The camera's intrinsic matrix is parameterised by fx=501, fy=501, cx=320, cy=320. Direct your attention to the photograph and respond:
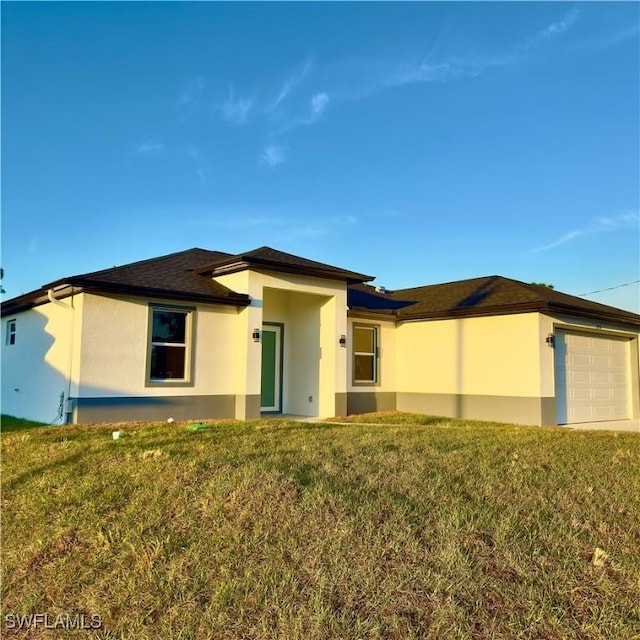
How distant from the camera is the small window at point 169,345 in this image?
11344 millimetres

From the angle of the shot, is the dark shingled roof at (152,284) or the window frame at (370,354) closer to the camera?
the dark shingled roof at (152,284)

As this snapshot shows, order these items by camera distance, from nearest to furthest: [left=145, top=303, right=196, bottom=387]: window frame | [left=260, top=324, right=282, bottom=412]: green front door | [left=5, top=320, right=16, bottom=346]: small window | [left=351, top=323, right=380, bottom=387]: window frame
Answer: [left=145, top=303, right=196, bottom=387]: window frame → [left=260, top=324, right=282, bottom=412]: green front door → [left=351, top=323, right=380, bottom=387]: window frame → [left=5, top=320, right=16, bottom=346]: small window

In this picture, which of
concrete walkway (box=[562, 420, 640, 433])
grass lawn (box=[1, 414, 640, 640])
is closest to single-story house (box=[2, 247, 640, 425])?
concrete walkway (box=[562, 420, 640, 433])

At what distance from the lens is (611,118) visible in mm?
12625

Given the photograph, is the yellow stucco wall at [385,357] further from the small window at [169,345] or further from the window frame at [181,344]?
the small window at [169,345]

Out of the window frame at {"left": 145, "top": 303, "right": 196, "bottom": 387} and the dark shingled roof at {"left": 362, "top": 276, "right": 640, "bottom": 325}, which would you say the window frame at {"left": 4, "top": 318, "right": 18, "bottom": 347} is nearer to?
the window frame at {"left": 145, "top": 303, "right": 196, "bottom": 387}

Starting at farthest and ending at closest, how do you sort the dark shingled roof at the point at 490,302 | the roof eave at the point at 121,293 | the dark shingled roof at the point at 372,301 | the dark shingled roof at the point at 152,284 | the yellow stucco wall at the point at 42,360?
the dark shingled roof at the point at 372,301 < the dark shingled roof at the point at 490,302 < the yellow stucco wall at the point at 42,360 < the dark shingled roof at the point at 152,284 < the roof eave at the point at 121,293

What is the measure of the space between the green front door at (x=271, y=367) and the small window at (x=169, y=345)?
300 centimetres

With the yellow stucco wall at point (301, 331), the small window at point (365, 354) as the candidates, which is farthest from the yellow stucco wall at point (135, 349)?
the small window at point (365, 354)

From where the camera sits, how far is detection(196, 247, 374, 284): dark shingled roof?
12.1 m

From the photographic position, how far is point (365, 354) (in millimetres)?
15086

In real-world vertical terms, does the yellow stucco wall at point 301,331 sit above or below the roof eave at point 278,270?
below

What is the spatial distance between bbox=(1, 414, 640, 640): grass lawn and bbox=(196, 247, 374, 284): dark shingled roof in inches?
239

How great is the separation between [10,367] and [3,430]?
4.97 m
